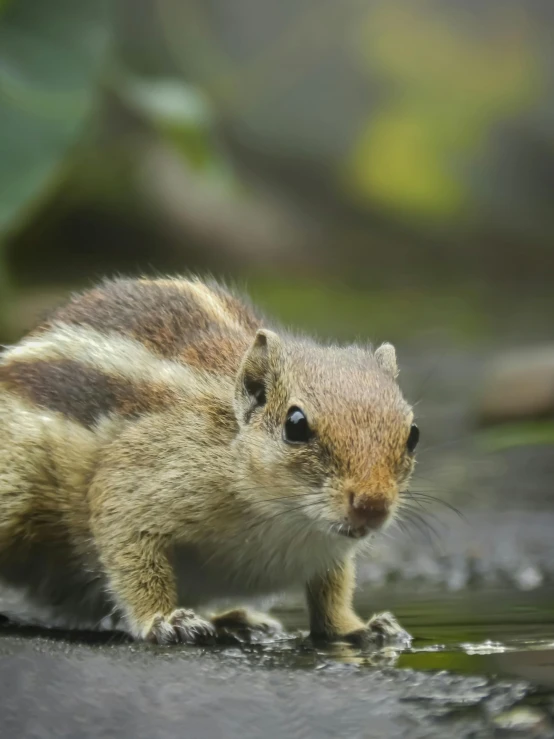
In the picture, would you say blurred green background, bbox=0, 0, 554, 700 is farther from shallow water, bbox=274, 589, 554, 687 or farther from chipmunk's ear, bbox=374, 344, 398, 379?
chipmunk's ear, bbox=374, 344, 398, 379

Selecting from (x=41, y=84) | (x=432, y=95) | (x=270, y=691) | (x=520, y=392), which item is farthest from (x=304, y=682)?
(x=432, y=95)

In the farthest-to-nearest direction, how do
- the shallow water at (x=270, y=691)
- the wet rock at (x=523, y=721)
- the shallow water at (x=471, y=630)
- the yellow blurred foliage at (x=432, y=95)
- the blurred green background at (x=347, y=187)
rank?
1. the yellow blurred foliage at (x=432, y=95)
2. the blurred green background at (x=347, y=187)
3. the shallow water at (x=471, y=630)
4. the shallow water at (x=270, y=691)
5. the wet rock at (x=523, y=721)

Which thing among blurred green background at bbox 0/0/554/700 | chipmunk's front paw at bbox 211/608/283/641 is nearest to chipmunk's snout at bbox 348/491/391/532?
chipmunk's front paw at bbox 211/608/283/641

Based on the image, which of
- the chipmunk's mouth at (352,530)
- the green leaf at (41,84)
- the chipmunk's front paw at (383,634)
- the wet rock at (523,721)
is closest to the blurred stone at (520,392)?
the green leaf at (41,84)

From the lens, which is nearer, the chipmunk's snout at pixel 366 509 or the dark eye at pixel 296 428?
the chipmunk's snout at pixel 366 509

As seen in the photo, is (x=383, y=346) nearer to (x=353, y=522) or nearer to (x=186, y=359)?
(x=186, y=359)

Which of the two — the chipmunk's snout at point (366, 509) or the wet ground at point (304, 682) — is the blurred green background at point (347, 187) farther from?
the chipmunk's snout at point (366, 509)
